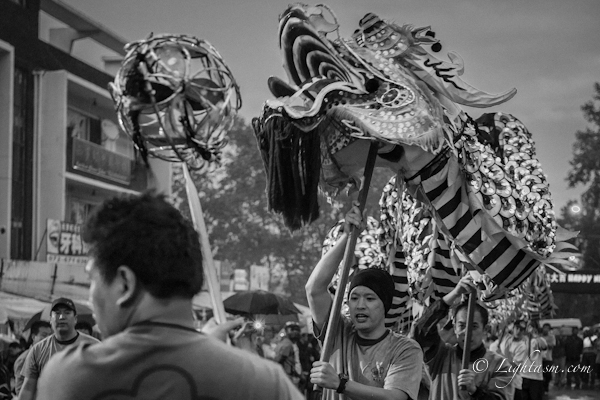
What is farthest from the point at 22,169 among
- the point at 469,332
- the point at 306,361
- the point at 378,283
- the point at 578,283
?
the point at 378,283

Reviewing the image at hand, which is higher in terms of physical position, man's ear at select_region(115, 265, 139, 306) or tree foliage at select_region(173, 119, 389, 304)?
tree foliage at select_region(173, 119, 389, 304)

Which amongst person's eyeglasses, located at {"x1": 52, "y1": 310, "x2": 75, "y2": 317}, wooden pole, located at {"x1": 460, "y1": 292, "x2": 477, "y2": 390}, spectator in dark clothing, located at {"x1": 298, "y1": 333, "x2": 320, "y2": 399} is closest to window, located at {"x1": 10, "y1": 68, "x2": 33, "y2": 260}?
spectator in dark clothing, located at {"x1": 298, "y1": 333, "x2": 320, "y2": 399}

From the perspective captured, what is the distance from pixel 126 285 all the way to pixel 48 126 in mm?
23730

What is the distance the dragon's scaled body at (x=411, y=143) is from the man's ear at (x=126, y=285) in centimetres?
210

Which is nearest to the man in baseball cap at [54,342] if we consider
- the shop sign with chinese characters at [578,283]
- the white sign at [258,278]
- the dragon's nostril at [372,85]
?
the dragon's nostril at [372,85]

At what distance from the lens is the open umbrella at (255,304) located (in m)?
15.2

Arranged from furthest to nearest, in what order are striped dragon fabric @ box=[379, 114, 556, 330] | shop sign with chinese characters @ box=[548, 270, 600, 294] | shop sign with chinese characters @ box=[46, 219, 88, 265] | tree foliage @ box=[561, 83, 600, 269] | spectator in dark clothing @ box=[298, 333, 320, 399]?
tree foliage @ box=[561, 83, 600, 269] < shop sign with chinese characters @ box=[548, 270, 600, 294] < shop sign with chinese characters @ box=[46, 219, 88, 265] < spectator in dark clothing @ box=[298, 333, 320, 399] < striped dragon fabric @ box=[379, 114, 556, 330]

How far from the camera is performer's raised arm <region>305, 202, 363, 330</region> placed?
167 inches

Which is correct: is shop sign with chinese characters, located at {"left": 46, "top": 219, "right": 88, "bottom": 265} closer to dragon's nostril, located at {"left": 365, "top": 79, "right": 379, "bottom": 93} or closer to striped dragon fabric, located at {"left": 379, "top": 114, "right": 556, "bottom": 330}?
striped dragon fabric, located at {"left": 379, "top": 114, "right": 556, "bottom": 330}

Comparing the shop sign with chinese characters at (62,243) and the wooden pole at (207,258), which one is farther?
the shop sign with chinese characters at (62,243)

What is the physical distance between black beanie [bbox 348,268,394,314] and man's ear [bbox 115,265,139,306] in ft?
7.87

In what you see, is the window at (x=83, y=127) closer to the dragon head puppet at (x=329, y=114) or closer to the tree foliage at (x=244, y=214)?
the tree foliage at (x=244, y=214)

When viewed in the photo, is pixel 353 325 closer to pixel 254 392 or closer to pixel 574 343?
pixel 254 392

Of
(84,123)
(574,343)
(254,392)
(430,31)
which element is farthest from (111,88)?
(84,123)
